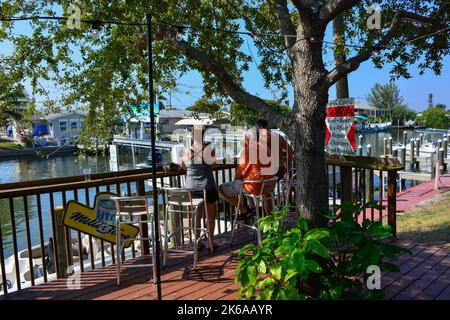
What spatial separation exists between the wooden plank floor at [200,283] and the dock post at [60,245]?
333 mm

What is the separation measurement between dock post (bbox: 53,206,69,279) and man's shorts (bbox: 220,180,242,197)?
6.08ft

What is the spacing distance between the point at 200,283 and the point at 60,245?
1.69 metres

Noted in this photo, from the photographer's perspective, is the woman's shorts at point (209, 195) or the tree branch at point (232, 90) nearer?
the tree branch at point (232, 90)

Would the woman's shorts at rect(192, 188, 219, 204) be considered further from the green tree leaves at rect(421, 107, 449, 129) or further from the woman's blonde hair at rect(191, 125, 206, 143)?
the green tree leaves at rect(421, 107, 449, 129)

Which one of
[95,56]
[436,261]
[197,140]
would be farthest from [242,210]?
[95,56]

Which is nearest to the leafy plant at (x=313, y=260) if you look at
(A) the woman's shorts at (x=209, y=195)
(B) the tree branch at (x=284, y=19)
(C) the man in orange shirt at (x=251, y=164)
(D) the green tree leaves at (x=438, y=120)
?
(A) the woman's shorts at (x=209, y=195)

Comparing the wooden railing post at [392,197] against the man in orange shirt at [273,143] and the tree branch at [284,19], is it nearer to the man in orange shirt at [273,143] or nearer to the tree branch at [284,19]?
the man in orange shirt at [273,143]

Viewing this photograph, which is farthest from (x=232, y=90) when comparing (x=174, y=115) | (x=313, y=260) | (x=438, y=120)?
(x=438, y=120)

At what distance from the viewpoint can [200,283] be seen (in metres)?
3.57

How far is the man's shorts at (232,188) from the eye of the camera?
455 cm

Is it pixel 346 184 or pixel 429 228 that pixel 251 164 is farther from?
pixel 429 228

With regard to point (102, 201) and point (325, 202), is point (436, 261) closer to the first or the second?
point (325, 202)

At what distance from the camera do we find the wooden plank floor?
3.29 metres
